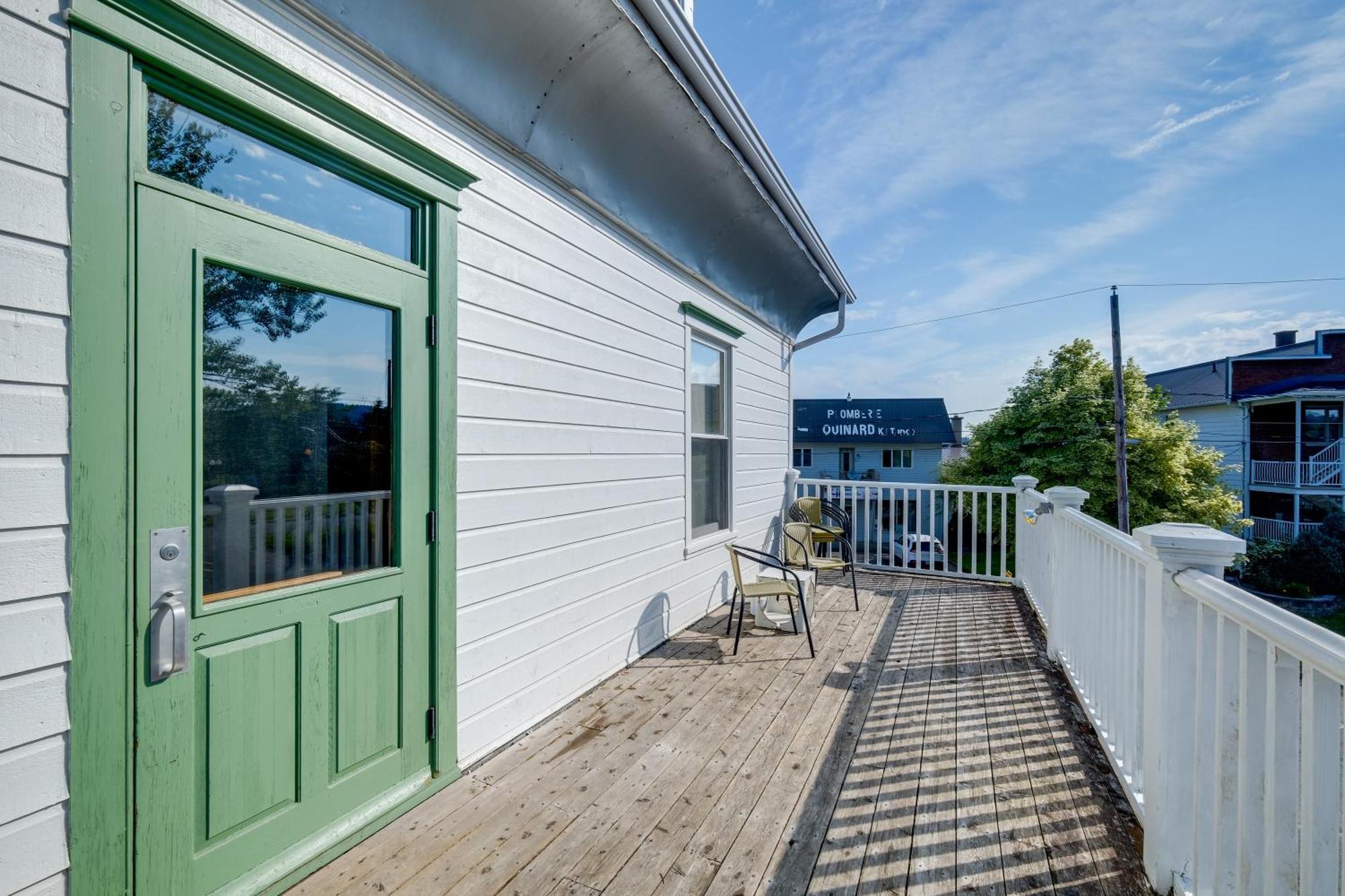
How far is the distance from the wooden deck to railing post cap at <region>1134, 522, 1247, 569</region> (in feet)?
3.16

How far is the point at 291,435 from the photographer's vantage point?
5.49ft

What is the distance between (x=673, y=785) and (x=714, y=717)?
0.59m

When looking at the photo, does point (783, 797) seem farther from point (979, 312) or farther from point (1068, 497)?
point (979, 312)

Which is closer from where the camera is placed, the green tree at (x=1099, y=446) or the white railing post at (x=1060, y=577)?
the white railing post at (x=1060, y=577)

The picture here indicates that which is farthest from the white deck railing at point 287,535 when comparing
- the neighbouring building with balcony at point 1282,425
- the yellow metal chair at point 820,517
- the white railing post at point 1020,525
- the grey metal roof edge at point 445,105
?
the neighbouring building with balcony at point 1282,425

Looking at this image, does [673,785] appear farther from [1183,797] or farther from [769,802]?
[1183,797]

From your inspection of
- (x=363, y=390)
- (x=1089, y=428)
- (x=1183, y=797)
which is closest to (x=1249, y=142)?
(x=1089, y=428)

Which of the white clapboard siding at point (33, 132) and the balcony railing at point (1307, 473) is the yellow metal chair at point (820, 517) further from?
the balcony railing at point (1307, 473)

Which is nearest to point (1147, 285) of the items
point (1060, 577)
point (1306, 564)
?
point (1306, 564)

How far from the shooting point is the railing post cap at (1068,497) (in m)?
3.14

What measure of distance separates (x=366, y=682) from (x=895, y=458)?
2395cm

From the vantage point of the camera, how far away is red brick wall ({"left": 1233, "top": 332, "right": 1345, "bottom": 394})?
53.3 ft

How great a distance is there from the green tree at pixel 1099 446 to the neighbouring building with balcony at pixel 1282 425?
2.26 metres

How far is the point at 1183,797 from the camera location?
154 cm
